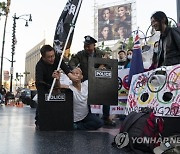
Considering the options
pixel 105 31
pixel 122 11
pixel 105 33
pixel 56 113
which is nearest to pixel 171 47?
pixel 56 113

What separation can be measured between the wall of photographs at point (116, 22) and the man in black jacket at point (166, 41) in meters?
64.8

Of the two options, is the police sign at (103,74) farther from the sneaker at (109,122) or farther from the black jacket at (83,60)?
the sneaker at (109,122)

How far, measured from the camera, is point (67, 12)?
541 centimetres

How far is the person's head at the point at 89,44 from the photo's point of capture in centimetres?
529

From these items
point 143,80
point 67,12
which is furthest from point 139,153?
point 67,12

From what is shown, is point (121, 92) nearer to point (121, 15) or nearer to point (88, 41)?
point (88, 41)

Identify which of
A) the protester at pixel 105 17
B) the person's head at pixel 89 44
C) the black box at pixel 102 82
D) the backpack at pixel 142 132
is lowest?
the backpack at pixel 142 132

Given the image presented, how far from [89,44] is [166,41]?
1848mm

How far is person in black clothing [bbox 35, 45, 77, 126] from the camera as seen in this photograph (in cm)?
464

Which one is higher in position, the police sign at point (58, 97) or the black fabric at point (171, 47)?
the black fabric at point (171, 47)

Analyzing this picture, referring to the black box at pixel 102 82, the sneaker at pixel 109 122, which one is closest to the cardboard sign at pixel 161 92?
the black box at pixel 102 82

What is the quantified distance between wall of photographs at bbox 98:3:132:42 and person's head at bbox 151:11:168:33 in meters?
64.9

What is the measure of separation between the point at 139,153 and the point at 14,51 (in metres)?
23.0

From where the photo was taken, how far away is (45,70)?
15.7ft
